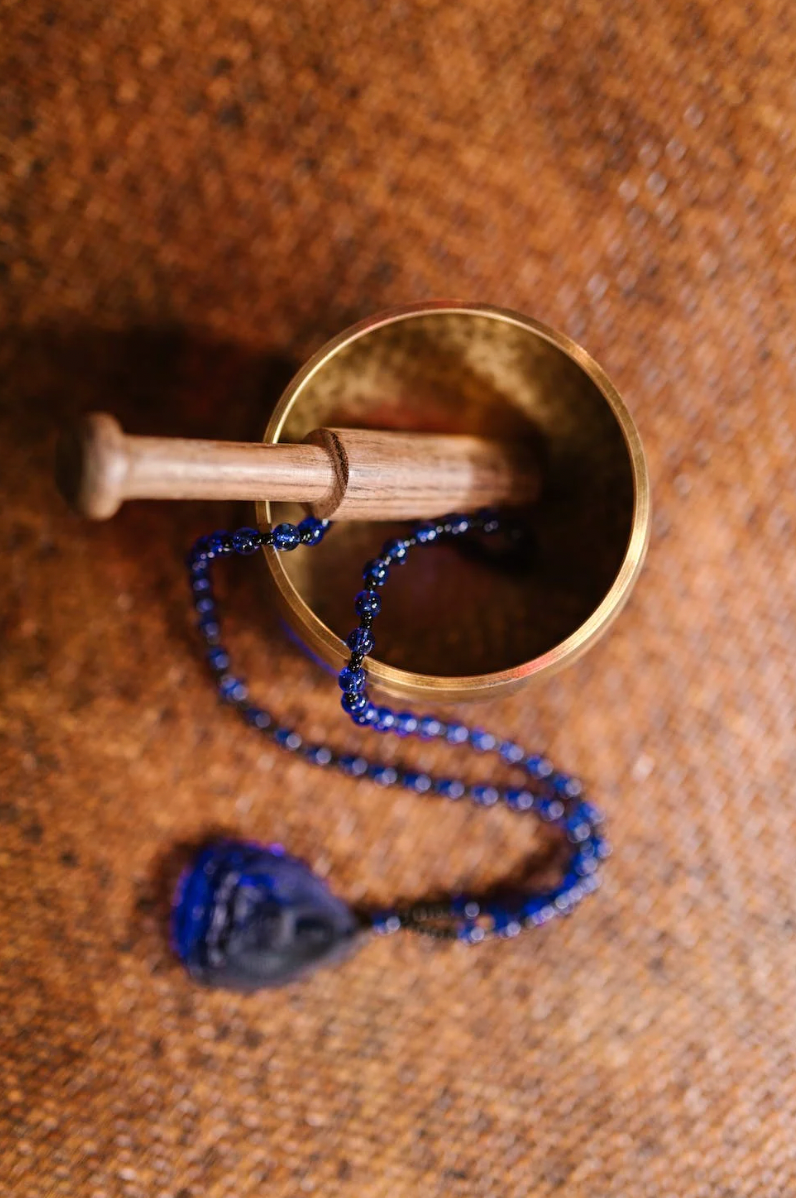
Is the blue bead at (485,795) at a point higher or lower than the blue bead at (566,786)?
higher

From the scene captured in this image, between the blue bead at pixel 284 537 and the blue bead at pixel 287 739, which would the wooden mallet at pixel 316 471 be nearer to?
the blue bead at pixel 284 537

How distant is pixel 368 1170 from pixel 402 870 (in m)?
0.24

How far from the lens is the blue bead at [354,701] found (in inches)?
24.8

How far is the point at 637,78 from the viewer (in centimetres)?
82

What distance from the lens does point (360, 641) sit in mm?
616

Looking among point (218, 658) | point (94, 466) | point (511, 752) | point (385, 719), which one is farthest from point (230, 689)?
point (94, 466)

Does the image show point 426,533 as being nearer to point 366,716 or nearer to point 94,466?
point 366,716

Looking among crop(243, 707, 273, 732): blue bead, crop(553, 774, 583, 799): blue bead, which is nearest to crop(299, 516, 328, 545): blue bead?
crop(243, 707, 273, 732): blue bead

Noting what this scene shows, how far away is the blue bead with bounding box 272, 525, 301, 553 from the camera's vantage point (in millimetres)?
605

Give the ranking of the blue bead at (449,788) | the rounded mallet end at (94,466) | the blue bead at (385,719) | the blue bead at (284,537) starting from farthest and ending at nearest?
the blue bead at (449,788) → the blue bead at (385,719) → the blue bead at (284,537) → the rounded mallet end at (94,466)

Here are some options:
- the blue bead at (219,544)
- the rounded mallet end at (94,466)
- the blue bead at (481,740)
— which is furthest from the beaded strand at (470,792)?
the rounded mallet end at (94,466)

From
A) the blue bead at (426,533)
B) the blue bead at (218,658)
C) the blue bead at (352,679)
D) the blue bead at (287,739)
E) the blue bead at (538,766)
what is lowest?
the blue bead at (538,766)

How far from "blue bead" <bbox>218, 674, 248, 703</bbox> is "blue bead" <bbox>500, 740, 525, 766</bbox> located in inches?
8.9

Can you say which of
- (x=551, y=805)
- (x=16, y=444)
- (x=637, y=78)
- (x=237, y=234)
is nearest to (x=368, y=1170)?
(x=551, y=805)
